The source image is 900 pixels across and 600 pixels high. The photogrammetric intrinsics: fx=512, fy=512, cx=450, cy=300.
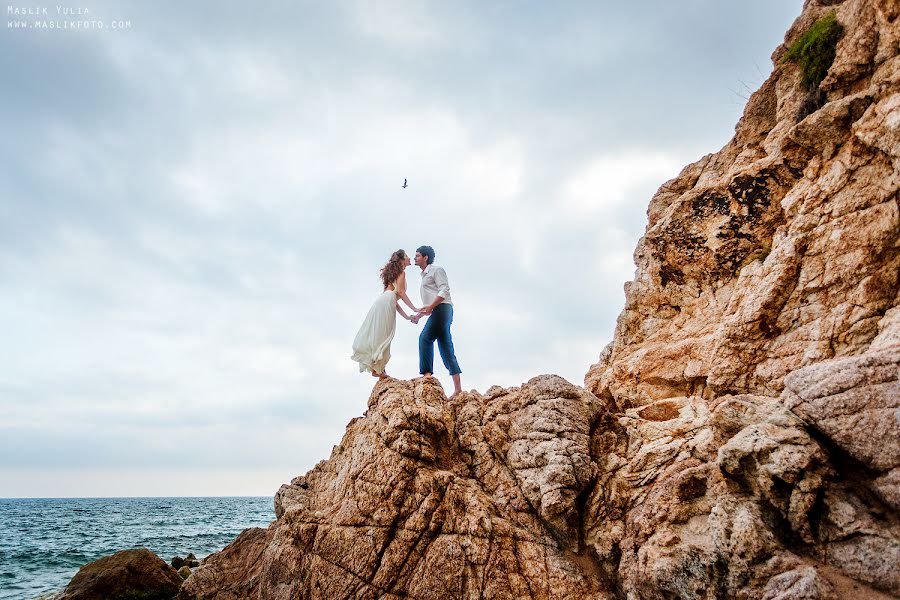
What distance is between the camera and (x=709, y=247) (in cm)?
1495

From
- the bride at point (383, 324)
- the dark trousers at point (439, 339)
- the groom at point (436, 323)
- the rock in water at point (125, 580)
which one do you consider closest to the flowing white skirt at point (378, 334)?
the bride at point (383, 324)

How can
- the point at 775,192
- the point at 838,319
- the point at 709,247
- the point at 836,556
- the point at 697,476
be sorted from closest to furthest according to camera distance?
the point at 836,556 < the point at 697,476 < the point at 838,319 < the point at 775,192 < the point at 709,247

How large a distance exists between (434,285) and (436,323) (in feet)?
3.47

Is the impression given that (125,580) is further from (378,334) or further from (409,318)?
(409,318)

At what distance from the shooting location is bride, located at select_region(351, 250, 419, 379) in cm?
1428

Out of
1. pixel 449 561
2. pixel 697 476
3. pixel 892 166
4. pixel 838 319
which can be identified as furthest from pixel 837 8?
pixel 449 561

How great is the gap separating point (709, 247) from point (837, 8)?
761cm

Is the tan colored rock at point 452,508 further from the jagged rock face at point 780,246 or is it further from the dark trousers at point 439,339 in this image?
the jagged rock face at point 780,246

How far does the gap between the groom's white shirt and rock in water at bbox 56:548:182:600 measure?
1451 centimetres

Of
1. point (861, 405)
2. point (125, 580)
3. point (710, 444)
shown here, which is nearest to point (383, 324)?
point (710, 444)

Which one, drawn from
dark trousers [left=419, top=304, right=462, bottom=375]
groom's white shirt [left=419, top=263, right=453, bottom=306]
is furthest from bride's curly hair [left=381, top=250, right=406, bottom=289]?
dark trousers [left=419, top=304, right=462, bottom=375]

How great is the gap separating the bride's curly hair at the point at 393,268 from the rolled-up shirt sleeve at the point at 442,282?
4.28 ft

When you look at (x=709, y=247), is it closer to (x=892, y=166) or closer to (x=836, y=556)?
(x=892, y=166)

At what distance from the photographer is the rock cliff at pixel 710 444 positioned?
7.65 metres
